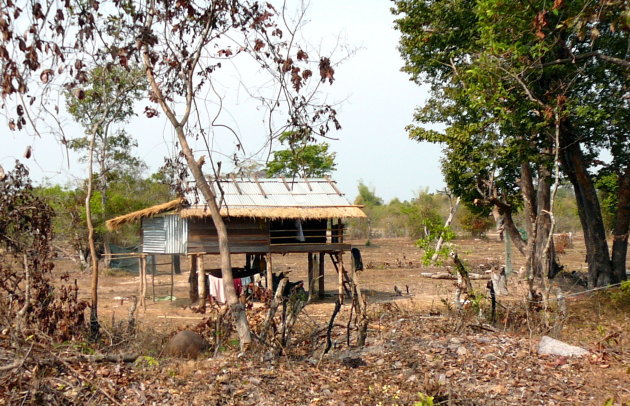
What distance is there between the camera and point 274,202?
712 inches

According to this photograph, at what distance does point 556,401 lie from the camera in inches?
246

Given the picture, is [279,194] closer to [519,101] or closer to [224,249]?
[519,101]

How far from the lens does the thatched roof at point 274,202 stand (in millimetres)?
17250

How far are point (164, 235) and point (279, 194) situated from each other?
3565 mm

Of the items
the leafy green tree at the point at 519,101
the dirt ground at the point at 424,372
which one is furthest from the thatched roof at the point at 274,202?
the dirt ground at the point at 424,372

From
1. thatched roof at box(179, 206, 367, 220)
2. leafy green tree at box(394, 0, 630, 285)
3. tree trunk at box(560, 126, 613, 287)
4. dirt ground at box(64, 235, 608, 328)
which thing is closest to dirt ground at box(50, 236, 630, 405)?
dirt ground at box(64, 235, 608, 328)

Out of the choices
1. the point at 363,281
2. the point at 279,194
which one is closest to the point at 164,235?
the point at 279,194

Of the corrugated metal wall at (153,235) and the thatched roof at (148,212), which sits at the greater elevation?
the thatched roof at (148,212)

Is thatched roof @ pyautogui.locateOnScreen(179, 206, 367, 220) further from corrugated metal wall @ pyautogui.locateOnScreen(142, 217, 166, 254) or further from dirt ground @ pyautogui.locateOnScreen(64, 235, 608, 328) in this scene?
dirt ground @ pyautogui.locateOnScreen(64, 235, 608, 328)

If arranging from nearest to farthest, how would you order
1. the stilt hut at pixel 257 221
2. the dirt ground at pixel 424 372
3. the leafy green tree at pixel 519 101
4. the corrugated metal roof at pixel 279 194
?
the dirt ground at pixel 424 372
the leafy green tree at pixel 519 101
the stilt hut at pixel 257 221
the corrugated metal roof at pixel 279 194

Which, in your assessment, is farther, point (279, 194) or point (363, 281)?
point (363, 281)

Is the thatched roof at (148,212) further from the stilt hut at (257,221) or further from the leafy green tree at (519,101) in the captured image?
the leafy green tree at (519,101)

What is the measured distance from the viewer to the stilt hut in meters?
17.4

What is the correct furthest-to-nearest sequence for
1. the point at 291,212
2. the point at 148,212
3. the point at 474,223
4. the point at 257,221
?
the point at 474,223 < the point at 148,212 < the point at 257,221 < the point at 291,212
